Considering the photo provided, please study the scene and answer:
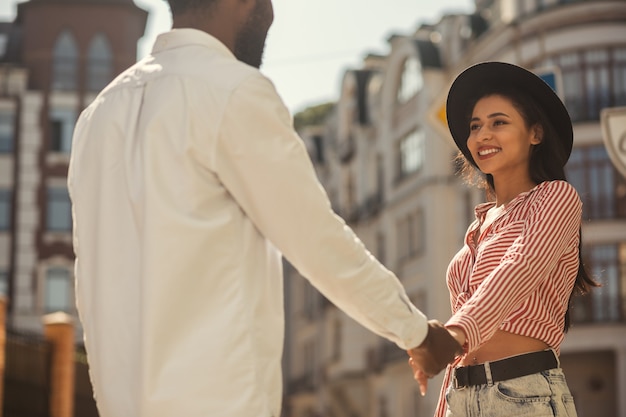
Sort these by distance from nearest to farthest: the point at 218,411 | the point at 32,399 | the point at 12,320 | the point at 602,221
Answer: the point at 218,411
the point at 32,399
the point at 602,221
the point at 12,320

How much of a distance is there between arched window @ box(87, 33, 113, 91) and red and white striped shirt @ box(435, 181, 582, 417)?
47395 mm

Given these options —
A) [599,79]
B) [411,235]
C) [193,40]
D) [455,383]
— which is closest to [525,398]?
[455,383]

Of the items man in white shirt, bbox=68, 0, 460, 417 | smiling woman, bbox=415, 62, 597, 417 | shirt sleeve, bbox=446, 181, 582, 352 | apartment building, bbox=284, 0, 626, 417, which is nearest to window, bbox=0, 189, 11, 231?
apartment building, bbox=284, 0, 626, 417

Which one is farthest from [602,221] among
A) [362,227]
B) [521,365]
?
[521,365]

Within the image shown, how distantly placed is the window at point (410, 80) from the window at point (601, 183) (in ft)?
29.3

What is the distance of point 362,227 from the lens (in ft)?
182

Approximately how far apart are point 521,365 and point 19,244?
4706cm

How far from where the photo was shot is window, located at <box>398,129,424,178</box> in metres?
46.9

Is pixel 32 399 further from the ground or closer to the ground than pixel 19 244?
closer to the ground

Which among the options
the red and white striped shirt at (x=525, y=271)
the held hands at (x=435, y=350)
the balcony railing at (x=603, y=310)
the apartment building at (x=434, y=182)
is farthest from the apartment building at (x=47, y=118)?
the held hands at (x=435, y=350)

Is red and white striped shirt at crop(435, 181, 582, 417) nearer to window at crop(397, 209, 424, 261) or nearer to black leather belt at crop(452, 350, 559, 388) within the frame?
black leather belt at crop(452, 350, 559, 388)

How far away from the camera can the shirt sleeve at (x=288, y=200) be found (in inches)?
129

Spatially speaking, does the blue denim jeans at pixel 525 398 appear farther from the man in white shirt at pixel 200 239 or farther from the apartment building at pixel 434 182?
the apartment building at pixel 434 182

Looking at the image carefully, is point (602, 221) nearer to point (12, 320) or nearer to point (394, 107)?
point (394, 107)
